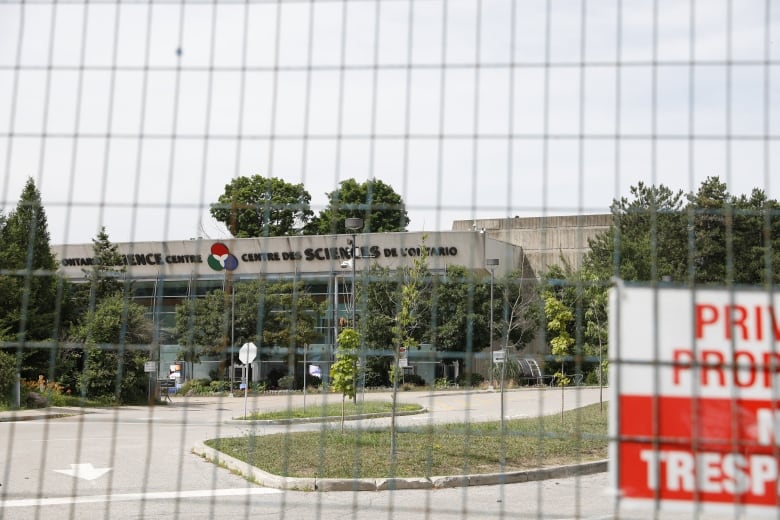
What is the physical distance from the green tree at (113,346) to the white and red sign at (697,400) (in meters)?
2.67

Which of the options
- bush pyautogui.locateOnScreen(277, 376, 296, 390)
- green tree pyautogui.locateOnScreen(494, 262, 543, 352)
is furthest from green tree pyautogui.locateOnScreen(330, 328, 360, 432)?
green tree pyautogui.locateOnScreen(494, 262, 543, 352)

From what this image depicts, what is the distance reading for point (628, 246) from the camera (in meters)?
6.02

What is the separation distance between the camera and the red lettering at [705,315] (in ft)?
11.5

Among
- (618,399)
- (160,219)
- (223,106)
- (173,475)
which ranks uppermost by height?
(223,106)

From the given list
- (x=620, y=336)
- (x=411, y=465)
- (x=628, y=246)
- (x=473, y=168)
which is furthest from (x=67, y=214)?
(x=411, y=465)

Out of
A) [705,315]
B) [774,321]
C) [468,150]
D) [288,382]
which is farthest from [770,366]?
[288,382]

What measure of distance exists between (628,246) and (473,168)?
196 cm

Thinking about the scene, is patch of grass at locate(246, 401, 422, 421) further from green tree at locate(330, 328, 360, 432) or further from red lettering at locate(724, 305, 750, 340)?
red lettering at locate(724, 305, 750, 340)

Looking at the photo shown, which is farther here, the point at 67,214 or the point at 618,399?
the point at 67,214

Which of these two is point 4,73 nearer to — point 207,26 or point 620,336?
point 207,26

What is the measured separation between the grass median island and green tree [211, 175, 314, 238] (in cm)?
445

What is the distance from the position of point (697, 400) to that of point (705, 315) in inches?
14.5

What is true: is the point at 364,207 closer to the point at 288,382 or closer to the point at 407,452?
the point at 288,382

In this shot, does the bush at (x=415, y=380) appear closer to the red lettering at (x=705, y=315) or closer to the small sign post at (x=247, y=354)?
the small sign post at (x=247, y=354)
